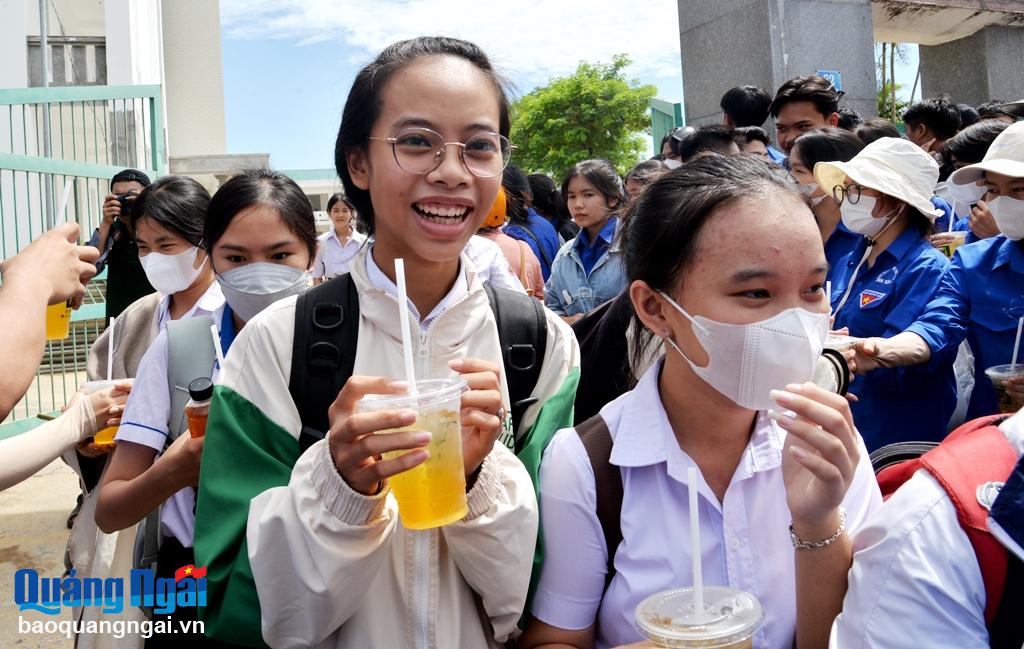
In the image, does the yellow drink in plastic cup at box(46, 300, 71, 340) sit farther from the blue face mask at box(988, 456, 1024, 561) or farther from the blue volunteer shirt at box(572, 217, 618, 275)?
the blue volunteer shirt at box(572, 217, 618, 275)

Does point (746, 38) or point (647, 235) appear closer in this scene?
point (647, 235)

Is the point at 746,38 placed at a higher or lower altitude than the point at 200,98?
lower

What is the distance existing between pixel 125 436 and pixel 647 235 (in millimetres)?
1672

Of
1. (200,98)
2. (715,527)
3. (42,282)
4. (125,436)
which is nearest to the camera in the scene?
(715,527)

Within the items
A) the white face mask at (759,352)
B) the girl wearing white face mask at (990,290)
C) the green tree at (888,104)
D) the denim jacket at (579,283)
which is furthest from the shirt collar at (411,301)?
the green tree at (888,104)

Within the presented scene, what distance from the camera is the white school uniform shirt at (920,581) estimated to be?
1438 millimetres

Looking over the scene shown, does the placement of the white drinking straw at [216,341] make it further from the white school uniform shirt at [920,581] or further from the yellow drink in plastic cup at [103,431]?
the white school uniform shirt at [920,581]

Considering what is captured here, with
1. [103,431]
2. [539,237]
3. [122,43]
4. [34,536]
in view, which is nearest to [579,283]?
[539,237]

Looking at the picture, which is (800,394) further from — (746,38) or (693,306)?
(746,38)

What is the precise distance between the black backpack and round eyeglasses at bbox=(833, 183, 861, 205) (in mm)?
2458

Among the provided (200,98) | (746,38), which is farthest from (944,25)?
(200,98)

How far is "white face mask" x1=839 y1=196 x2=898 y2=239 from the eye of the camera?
13.1 ft

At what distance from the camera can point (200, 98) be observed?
43875 millimetres

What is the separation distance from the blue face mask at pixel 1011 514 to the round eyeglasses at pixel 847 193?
112 inches
